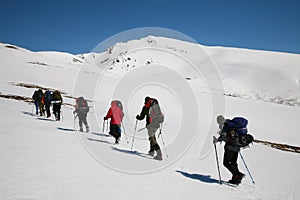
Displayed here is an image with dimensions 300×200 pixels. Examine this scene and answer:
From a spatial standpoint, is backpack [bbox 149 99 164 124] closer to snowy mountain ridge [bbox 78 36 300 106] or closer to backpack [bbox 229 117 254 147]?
backpack [bbox 229 117 254 147]

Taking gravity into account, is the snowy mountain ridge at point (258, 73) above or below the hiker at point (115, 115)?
above

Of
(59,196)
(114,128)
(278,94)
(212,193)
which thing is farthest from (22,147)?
(278,94)

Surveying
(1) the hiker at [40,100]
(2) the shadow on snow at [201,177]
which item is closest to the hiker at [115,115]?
(2) the shadow on snow at [201,177]

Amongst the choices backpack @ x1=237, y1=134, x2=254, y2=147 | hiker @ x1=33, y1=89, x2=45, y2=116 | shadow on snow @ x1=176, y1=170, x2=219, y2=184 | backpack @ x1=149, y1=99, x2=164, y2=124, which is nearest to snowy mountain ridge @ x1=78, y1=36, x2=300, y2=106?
hiker @ x1=33, y1=89, x2=45, y2=116

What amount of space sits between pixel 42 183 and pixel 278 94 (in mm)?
89562

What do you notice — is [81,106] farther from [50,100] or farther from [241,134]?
[241,134]

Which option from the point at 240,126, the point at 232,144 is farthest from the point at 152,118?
the point at 240,126

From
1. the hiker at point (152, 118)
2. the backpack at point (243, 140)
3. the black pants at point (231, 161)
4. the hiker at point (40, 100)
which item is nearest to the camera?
the backpack at point (243, 140)

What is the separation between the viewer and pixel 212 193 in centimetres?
518

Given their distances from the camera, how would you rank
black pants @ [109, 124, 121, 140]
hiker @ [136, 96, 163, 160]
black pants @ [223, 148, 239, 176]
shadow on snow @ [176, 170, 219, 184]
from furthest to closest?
black pants @ [109, 124, 121, 140], hiker @ [136, 96, 163, 160], shadow on snow @ [176, 170, 219, 184], black pants @ [223, 148, 239, 176]

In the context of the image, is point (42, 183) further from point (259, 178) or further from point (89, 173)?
point (259, 178)

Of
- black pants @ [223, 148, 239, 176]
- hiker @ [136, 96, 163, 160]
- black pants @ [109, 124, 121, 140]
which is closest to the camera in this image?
black pants @ [223, 148, 239, 176]

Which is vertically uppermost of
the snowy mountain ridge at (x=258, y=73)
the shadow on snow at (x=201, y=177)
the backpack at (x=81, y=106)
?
the snowy mountain ridge at (x=258, y=73)

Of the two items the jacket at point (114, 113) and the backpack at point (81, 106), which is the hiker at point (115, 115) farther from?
the backpack at point (81, 106)
